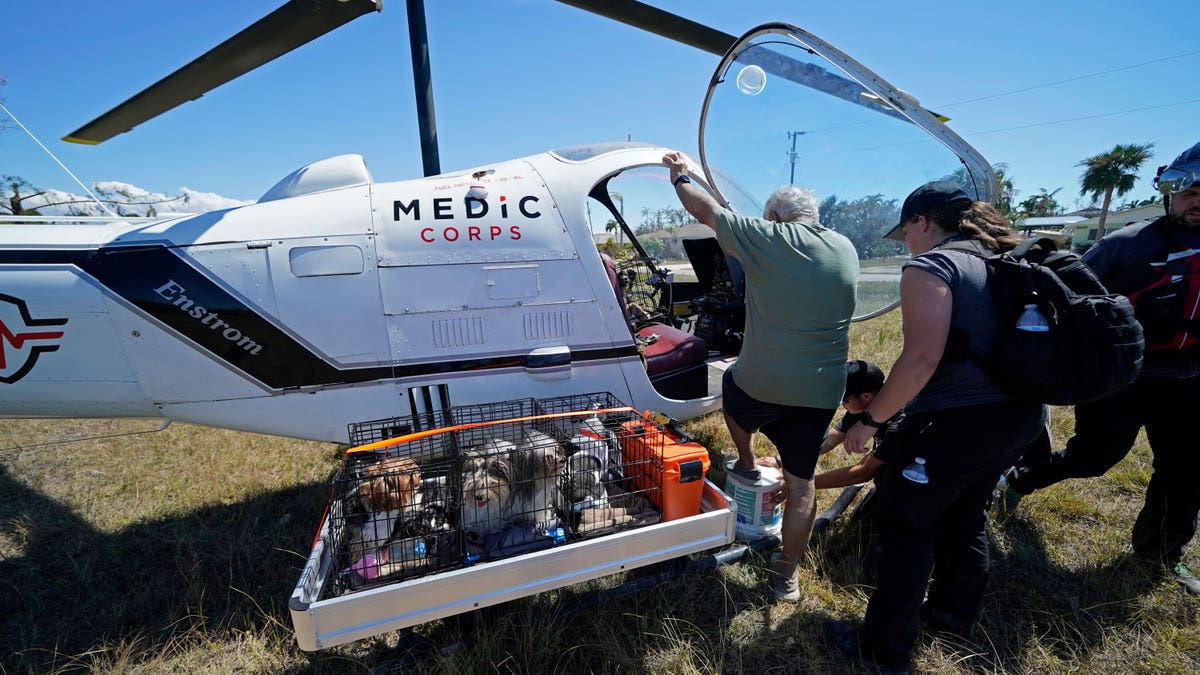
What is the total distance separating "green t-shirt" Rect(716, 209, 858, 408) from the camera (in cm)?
213

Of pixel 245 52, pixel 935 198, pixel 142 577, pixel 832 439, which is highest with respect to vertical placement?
pixel 245 52

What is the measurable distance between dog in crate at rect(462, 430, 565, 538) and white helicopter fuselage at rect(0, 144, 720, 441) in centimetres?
89

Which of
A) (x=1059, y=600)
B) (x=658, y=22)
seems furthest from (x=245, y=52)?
(x=1059, y=600)

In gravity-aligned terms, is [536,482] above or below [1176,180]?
below

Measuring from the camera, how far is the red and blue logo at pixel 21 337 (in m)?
2.54

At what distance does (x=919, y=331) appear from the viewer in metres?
1.83

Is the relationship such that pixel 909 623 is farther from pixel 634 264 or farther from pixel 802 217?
pixel 634 264

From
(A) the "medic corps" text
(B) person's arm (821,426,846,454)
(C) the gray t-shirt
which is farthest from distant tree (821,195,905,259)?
(A) the "medic corps" text

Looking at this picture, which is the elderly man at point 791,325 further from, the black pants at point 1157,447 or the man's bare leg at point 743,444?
the black pants at point 1157,447

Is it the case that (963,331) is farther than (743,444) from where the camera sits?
No

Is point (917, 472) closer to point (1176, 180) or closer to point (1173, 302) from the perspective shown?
point (1173, 302)

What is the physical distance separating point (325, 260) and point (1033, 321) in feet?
10.6

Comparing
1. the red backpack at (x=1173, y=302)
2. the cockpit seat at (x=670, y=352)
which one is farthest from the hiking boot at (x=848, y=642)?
the red backpack at (x=1173, y=302)

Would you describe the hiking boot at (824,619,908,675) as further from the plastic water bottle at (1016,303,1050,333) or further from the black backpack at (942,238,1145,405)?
the plastic water bottle at (1016,303,1050,333)
